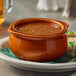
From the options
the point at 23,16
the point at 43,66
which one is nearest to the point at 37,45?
the point at 43,66

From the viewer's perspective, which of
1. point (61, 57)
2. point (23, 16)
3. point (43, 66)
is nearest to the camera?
point (43, 66)

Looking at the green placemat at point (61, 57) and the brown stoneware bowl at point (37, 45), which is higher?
the brown stoneware bowl at point (37, 45)

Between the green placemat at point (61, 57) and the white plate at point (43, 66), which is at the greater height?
the white plate at point (43, 66)

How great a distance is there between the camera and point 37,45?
0.66 meters

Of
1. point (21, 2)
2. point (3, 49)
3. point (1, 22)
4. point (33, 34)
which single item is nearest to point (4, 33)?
point (1, 22)

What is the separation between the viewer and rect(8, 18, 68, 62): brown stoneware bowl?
66 centimetres

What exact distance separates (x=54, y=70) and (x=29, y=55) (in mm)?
73

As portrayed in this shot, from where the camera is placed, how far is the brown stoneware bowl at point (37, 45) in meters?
0.66

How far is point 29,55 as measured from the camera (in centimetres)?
67

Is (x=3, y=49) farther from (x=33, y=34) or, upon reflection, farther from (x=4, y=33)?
(x=4, y=33)

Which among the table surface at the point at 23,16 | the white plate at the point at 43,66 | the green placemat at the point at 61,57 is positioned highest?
the white plate at the point at 43,66

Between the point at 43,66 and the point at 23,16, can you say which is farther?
the point at 23,16

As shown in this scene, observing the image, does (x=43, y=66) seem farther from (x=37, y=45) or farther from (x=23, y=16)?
(x=23, y=16)

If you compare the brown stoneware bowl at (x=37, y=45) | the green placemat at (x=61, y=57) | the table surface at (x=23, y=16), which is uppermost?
the brown stoneware bowl at (x=37, y=45)
